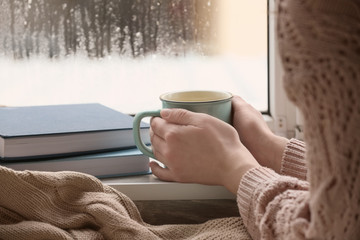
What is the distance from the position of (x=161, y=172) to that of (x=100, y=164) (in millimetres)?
107

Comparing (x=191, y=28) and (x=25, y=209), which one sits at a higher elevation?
(x=191, y=28)

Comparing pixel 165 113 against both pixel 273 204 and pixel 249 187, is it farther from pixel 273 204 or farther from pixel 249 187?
pixel 273 204

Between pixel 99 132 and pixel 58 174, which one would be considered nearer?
pixel 58 174

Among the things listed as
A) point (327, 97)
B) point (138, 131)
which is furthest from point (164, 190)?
point (327, 97)

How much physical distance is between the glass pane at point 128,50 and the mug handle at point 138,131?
38cm

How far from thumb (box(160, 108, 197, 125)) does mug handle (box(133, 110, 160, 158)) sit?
29mm

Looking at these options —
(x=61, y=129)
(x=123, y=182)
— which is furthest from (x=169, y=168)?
(x=61, y=129)

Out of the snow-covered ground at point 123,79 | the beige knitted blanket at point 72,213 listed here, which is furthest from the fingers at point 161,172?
the snow-covered ground at point 123,79

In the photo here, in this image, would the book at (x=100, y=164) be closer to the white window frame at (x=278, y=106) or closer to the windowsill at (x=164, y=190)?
the windowsill at (x=164, y=190)

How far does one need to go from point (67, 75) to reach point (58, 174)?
507 mm

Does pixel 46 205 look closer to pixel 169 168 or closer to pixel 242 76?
pixel 169 168

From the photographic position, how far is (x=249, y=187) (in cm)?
86

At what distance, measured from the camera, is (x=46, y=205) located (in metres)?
0.91

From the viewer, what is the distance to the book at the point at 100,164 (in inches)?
40.6
